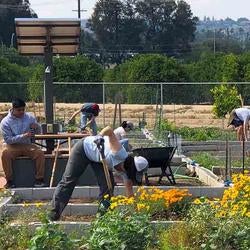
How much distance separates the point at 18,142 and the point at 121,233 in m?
4.94

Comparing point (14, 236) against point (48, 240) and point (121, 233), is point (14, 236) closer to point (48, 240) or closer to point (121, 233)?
point (48, 240)

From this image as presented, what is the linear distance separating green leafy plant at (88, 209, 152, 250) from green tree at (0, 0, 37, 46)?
77524mm

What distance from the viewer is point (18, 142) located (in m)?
11.1

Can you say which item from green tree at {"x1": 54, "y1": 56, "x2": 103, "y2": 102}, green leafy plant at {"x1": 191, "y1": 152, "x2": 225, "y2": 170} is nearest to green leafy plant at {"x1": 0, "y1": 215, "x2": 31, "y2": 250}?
green leafy plant at {"x1": 191, "y1": 152, "x2": 225, "y2": 170}

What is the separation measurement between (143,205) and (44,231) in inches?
58.8

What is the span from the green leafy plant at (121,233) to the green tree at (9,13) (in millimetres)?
77524

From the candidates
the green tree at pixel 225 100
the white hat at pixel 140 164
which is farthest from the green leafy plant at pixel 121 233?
the green tree at pixel 225 100

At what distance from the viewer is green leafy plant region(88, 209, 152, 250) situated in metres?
6.36

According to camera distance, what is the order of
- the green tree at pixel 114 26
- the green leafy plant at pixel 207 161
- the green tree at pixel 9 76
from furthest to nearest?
the green tree at pixel 114 26 < the green tree at pixel 9 76 < the green leafy plant at pixel 207 161

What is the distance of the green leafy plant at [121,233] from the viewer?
6.36 meters

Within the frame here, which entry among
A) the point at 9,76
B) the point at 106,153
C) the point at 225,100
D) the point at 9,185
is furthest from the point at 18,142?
the point at 9,76

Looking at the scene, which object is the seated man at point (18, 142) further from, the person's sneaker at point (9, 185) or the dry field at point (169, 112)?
the dry field at point (169, 112)

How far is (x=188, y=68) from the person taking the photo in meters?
42.0

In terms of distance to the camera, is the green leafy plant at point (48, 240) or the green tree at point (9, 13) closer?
the green leafy plant at point (48, 240)
